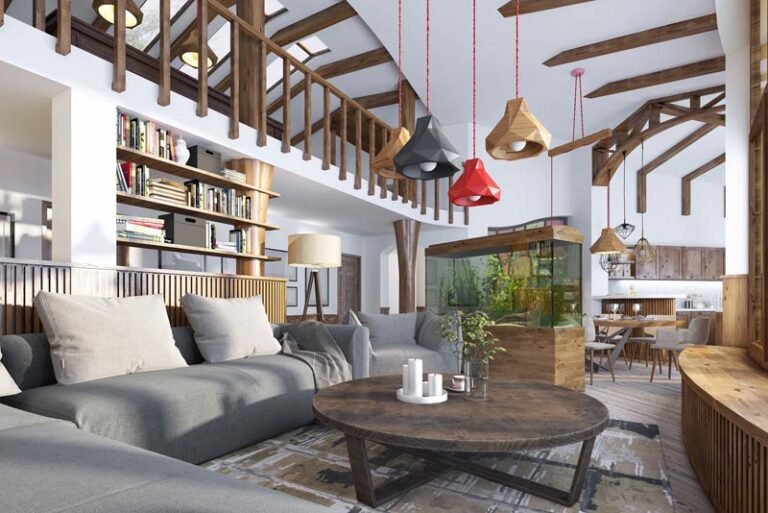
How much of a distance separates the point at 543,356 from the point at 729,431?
2.75 metres

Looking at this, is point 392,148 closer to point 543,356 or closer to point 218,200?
point 218,200

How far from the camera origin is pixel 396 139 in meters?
3.41

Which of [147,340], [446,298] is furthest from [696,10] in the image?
[147,340]

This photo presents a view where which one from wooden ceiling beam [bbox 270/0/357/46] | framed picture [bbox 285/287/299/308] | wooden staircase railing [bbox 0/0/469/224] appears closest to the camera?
wooden staircase railing [bbox 0/0/469/224]

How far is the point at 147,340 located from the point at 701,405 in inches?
113

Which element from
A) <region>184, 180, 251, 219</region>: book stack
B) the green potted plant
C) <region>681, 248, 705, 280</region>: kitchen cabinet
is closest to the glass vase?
the green potted plant

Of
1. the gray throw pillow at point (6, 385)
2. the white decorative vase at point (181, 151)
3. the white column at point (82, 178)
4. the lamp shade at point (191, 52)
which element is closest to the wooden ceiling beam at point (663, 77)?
the lamp shade at point (191, 52)

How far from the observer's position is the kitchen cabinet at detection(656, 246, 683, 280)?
9.79 m

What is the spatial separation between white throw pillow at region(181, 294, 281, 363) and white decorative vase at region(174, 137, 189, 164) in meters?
1.30

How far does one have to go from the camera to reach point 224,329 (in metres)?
3.28

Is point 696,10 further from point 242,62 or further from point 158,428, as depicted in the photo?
point 158,428

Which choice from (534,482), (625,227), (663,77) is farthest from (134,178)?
(625,227)

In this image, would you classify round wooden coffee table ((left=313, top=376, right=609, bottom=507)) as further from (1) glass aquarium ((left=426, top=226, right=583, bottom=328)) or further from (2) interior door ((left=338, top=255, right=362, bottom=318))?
(2) interior door ((left=338, top=255, right=362, bottom=318))

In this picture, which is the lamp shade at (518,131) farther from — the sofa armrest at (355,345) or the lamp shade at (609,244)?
the lamp shade at (609,244)
